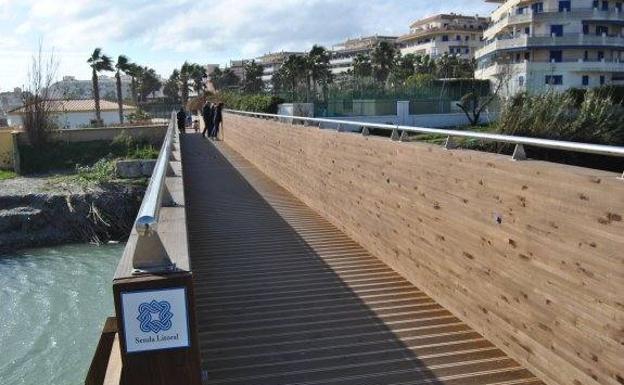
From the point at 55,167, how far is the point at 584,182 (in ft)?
127

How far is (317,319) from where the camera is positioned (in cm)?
595

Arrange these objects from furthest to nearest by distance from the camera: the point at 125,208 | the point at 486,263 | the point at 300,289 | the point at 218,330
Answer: the point at 125,208 < the point at 300,289 < the point at 218,330 < the point at 486,263

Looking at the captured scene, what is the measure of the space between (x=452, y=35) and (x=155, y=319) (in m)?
117

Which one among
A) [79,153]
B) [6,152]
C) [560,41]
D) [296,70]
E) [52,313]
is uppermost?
[560,41]

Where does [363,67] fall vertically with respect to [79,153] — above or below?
above

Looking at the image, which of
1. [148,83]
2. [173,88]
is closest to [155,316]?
[173,88]

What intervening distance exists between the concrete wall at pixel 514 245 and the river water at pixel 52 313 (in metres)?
7.64

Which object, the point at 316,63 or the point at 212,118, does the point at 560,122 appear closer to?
the point at 212,118

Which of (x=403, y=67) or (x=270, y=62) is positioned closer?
(x=403, y=67)

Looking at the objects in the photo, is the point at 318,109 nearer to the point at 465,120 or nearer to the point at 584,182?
the point at 465,120

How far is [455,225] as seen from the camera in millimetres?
5738

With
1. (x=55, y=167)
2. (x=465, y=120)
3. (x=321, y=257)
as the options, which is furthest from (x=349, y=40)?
(x=321, y=257)

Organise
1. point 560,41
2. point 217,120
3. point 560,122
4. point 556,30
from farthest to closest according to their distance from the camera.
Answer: point 556,30 → point 560,41 → point 217,120 → point 560,122

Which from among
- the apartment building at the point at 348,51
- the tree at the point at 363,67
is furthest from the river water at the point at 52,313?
the apartment building at the point at 348,51
